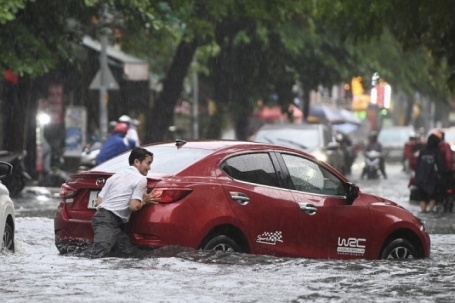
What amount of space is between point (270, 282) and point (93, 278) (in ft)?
4.56

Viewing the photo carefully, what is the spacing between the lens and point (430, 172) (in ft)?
85.7

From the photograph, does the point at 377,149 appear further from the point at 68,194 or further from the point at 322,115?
the point at 68,194

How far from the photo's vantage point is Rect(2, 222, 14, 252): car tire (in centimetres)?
1345

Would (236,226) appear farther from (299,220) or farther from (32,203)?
(32,203)

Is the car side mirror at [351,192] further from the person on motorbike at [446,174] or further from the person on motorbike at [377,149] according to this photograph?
the person on motorbike at [377,149]

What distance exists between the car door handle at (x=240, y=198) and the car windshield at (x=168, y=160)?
473 mm

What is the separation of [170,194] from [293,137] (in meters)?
19.2

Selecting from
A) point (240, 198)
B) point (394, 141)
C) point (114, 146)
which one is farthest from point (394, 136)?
point (240, 198)

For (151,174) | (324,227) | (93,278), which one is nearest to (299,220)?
(324,227)

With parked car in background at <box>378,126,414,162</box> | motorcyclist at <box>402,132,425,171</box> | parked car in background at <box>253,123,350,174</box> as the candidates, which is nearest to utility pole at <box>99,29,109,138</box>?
parked car in background at <box>253,123,350,174</box>

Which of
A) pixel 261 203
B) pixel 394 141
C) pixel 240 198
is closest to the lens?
pixel 240 198

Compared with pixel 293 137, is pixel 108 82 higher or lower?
higher

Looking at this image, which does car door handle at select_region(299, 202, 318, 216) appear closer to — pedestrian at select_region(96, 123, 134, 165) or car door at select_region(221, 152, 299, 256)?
car door at select_region(221, 152, 299, 256)

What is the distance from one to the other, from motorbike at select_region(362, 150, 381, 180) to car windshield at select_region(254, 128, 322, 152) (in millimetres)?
13194
